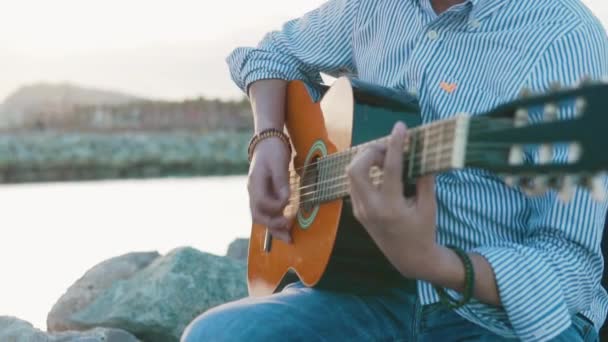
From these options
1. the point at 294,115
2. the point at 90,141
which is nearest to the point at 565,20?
the point at 294,115

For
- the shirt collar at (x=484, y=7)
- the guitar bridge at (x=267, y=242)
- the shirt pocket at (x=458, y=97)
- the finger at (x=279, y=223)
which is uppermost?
the shirt collar at (x=484, y=7)

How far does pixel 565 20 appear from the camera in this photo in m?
1.82

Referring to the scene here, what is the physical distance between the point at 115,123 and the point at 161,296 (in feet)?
70.7

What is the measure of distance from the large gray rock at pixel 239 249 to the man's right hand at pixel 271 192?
5.77 feet

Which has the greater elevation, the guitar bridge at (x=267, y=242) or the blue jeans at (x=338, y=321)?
the guitar bridge at (x=267, y=242)

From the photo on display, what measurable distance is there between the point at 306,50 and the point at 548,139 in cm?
122

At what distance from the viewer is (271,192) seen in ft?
7.30

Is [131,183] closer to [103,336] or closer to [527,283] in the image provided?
[103,336]

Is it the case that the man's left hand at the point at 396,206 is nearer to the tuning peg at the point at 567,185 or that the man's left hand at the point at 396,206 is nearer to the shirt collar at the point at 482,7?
the tuning peg at the point at 567,185

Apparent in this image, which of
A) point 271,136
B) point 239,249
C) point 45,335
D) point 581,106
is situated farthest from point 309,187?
point 239,249

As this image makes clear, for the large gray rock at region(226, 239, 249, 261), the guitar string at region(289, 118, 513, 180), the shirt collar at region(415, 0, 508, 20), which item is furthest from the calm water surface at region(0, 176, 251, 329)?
the shirt collar at region(415, 0, 508, 20)

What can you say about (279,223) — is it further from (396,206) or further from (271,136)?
(396,206)

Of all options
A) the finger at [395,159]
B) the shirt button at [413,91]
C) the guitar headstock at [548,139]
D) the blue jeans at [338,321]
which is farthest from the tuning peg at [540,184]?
the shirt button at [413,91]

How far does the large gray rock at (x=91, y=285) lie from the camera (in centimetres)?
343
